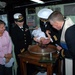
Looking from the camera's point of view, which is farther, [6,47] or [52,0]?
[52,0]

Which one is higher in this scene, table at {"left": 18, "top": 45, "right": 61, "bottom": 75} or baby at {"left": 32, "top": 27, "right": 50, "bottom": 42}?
baby at {"left": 32, "top": 27, "right": 50, "bottom": 42}

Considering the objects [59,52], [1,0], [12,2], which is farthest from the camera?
[12,2]

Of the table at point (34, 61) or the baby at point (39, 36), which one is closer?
the table at point (34, 61)

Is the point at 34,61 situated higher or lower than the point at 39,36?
lower

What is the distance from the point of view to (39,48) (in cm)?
218

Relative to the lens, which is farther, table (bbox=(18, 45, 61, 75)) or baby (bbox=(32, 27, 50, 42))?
baby (bbox=(32, 27, 50, 42))

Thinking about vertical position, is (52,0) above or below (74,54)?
above

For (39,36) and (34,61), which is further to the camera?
(39,36)

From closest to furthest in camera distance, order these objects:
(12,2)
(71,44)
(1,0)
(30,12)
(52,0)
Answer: (71,44) → (1,0) → (12,2) → (52,0) → (30,12)

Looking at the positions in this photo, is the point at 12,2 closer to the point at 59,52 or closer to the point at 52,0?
the point at 52,0

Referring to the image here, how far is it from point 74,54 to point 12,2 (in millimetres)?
1346

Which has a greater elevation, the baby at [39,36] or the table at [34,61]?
the baby at [39,36]

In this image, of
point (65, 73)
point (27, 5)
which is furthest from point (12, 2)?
point (65, 73)

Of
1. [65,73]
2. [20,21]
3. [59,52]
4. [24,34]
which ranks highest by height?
[20,21]
